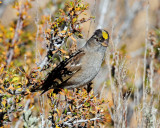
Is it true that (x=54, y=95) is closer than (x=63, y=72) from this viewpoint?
Yes

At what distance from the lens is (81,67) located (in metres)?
3.37

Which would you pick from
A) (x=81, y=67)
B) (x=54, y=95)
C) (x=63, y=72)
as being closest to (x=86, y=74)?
(x=81, y=67)

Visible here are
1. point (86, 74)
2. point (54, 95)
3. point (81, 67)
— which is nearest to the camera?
point (54, 95)

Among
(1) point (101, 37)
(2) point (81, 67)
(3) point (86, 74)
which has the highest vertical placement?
(1) point (101, 37)

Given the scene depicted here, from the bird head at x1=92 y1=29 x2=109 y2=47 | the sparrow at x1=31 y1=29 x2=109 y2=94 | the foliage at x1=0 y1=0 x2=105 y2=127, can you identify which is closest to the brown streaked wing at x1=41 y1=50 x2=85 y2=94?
the sparrow at x1=31 y1=29 x2=109 y2=94

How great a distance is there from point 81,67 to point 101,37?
0.49 meters

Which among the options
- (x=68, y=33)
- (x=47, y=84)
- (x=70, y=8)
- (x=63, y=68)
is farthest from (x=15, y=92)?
(x=70, y=8)

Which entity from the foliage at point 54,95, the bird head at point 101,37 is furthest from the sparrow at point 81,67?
the foliage at point 54,95

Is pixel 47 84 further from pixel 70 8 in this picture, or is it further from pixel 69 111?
pixel 70 8

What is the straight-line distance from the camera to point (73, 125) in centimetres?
298

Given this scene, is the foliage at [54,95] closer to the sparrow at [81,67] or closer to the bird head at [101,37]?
the sparrow at [81,67]

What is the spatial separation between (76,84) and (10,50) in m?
1.53

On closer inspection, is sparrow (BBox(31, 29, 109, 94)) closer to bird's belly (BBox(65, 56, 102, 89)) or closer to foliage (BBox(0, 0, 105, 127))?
bird's belly (BBox(65, 56, 102, 89))

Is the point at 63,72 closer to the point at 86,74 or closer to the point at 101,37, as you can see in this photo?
the point at 86,74
